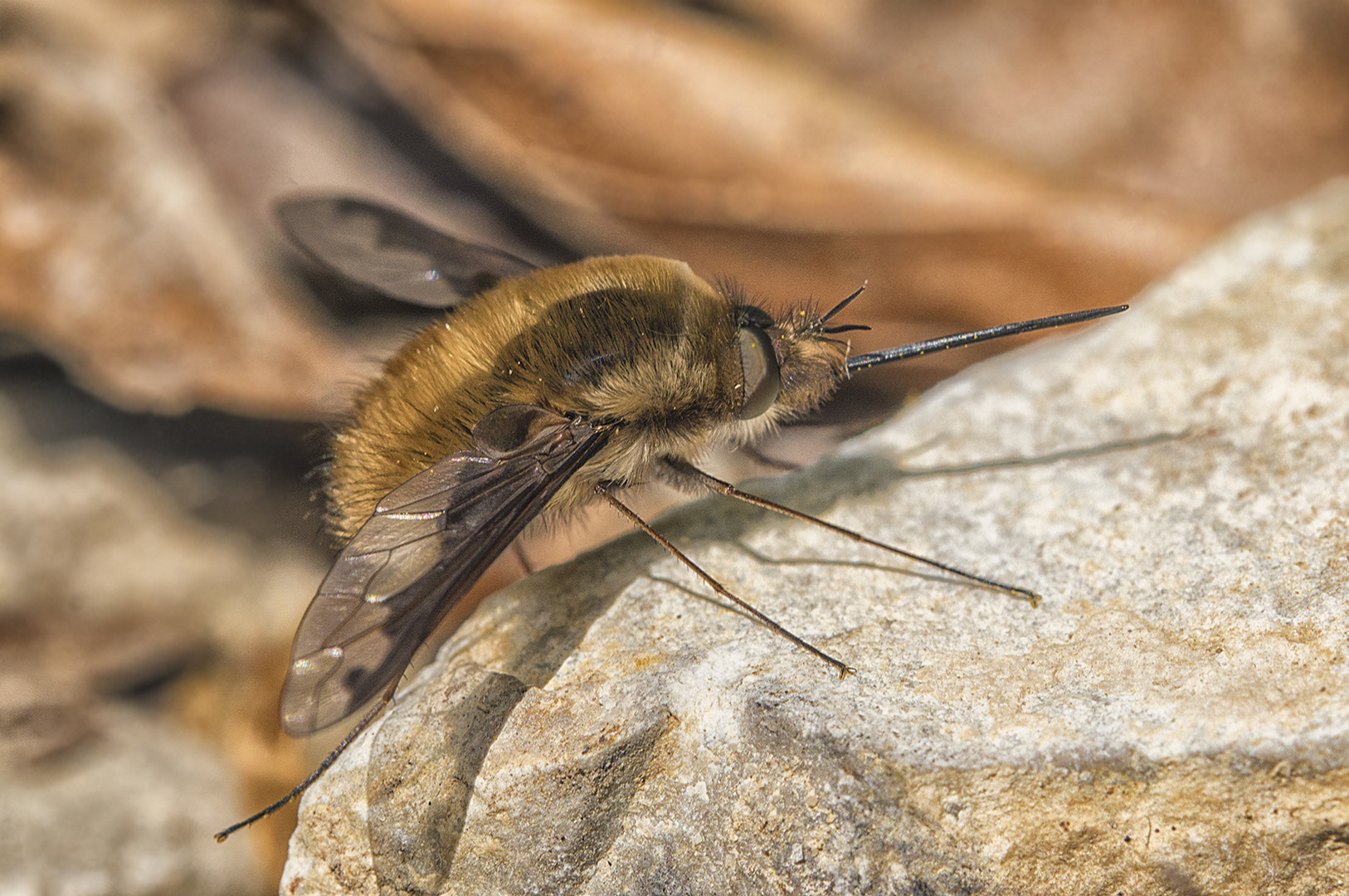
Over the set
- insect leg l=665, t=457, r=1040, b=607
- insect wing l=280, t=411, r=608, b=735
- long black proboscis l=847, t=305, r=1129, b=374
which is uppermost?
long black proboscis l=847, t=305, r=1129, b=374

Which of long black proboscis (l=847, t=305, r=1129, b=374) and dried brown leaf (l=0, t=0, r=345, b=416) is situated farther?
dried brown leaf (l=0, t=0, r=345, b=416)

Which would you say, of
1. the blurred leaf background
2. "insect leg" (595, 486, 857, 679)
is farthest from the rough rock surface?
the blurred leaf background

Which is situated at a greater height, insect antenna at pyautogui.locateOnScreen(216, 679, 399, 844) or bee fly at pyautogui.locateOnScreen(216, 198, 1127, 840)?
bee fly at pyautogui.locateOnScreen(216, 198, 1127, 840)

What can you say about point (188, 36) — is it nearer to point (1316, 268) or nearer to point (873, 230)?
point (873, 230)

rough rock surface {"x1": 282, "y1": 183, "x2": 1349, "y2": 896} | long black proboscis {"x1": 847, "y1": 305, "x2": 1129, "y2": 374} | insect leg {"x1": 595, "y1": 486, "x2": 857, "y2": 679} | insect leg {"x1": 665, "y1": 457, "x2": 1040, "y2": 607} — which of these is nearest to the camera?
rough rock surface {"x1": 282, "y1": 183, "x2": 1349, "y2": 896}

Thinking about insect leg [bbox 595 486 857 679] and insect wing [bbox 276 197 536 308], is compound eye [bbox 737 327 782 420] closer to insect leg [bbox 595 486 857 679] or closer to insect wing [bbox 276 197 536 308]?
insect leg [bbox 595 486 857 679]

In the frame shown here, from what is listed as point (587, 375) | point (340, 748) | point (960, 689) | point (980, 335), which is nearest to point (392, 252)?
point (587, 375)
